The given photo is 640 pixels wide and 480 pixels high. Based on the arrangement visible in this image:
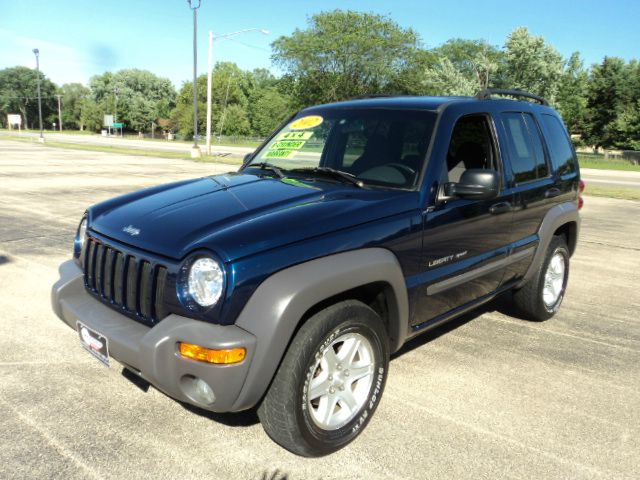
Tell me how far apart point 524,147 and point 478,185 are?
1330 millimetres

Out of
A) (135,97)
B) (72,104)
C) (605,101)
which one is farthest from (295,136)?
(72,104)

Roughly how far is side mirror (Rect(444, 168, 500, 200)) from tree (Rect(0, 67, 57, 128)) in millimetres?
132485

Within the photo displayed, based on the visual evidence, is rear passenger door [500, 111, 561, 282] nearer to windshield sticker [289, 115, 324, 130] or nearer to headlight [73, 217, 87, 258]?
windshield sticker [289, 115, 324, 130]

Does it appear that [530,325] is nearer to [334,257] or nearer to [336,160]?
[336,160]

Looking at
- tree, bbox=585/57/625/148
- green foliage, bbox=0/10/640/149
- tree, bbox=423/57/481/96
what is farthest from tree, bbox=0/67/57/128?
tree, bbox=585/57/625/148

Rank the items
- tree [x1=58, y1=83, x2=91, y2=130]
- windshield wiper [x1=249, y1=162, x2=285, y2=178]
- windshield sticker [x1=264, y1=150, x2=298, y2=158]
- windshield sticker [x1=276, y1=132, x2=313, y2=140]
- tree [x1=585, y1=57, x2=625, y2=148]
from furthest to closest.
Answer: tree [x1=58, y1=83, x2=91, y2=130] → tree [x1=585, y1=57, x2=625, y2=148] → windshield sticker [x1=276, y1=132, x2=313, y2=140] → windshield sticker [x1=264, y1=150, x2=298, y2=158] → windshield wiper [x1=249, y1=162, x2=285, y2=178]

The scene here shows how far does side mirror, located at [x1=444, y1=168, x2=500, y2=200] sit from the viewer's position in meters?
3.14

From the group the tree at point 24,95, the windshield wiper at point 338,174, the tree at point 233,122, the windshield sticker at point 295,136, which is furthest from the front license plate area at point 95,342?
the tree at point 24,95

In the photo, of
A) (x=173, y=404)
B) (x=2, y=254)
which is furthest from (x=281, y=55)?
(x=173, y=404)

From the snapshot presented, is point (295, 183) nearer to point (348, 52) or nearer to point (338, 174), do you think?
point (338, 174)

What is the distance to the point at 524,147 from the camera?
4223 millimetres

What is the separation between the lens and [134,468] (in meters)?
2.61

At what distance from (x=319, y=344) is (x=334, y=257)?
41 cm

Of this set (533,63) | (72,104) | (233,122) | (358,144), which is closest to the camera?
(358,144)
